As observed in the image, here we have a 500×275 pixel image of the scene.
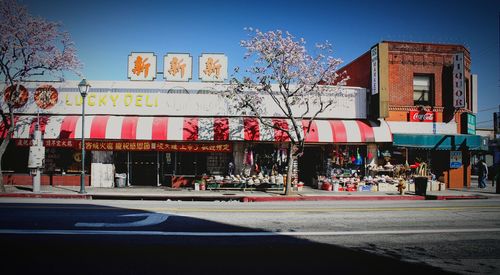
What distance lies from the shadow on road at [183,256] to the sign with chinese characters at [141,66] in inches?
536

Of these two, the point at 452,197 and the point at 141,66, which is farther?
the point at 141,66

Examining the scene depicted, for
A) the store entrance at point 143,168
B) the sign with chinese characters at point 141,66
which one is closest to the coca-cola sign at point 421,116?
the store entrance at point 143,168

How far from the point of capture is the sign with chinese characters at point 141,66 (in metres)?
19.6

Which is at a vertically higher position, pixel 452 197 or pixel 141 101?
pixel 141 101

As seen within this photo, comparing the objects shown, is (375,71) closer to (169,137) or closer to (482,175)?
(482,175)

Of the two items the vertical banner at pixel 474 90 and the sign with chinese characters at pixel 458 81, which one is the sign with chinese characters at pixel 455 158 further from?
the vertical banner at pixel 474 90

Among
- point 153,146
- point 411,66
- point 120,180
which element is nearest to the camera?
point 153,146

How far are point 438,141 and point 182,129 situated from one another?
16.9 meters

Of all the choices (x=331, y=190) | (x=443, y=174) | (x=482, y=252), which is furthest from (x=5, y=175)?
(x=443, y=174)

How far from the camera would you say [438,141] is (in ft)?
64.2

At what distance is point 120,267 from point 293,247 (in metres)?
3.42

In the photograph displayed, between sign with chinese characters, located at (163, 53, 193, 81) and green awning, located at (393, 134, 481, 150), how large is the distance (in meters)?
→ 14.4

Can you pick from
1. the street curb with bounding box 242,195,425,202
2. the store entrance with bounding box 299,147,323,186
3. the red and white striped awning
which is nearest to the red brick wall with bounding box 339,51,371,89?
the red and white striped awning

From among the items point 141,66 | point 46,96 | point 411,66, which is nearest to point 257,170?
point 141,66
